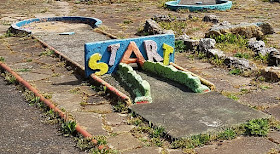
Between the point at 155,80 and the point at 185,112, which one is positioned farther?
the point at 155,80

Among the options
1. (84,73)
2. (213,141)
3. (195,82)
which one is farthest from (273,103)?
(84,73)

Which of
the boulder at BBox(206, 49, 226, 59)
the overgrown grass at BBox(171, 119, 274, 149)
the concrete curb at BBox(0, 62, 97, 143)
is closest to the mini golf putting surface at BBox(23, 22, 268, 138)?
the overgrown grass at BBox(171, 119, 274, 149)

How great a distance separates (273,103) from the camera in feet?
19.9

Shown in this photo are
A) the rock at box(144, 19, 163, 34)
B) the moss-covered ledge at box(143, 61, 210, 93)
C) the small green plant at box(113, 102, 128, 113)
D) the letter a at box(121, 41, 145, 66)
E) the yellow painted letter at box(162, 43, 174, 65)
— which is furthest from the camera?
the rock at box(144, 19, 163, 34)

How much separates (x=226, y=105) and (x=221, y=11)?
33.7ft

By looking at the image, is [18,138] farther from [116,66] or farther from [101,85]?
[116,66]

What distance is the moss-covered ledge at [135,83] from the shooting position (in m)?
5.98

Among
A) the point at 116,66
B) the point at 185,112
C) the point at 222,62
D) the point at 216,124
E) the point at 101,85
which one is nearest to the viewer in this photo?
the point at 216,124

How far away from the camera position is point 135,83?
643 centimetres

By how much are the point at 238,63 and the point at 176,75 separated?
1597 millimetres

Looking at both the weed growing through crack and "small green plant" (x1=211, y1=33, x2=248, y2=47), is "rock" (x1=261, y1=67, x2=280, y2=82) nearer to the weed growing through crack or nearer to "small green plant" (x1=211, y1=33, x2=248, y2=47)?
"small green plant" (x1=211, y1=33, x2=248, y2=47)

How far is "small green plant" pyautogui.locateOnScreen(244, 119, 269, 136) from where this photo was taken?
5.00 metres

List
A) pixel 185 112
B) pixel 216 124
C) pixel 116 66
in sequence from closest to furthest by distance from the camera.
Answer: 1. pixel 216 124
2. pixel 185 112
3. pixel 116 66

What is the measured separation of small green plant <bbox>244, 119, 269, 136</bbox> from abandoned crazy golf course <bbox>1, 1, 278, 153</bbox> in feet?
0.04
